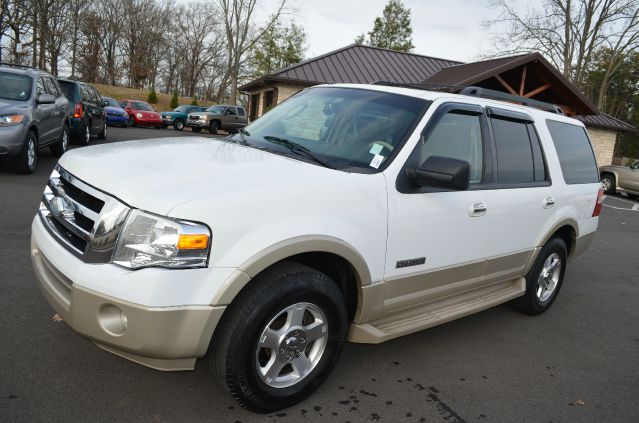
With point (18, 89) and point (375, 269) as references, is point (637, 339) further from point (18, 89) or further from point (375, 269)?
point (18, 89)

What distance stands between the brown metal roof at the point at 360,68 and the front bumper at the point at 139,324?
20040 mm

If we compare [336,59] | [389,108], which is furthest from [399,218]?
[336,59]

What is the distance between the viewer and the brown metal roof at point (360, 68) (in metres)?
22.2

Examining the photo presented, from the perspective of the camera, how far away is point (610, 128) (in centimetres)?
2603

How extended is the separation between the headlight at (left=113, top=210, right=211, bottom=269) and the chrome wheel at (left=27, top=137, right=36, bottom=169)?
765cm

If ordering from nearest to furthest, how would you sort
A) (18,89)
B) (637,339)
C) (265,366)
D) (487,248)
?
(265,366)
(487,248)
(637,339)
(18,89)

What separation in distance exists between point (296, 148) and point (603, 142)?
28328 mm

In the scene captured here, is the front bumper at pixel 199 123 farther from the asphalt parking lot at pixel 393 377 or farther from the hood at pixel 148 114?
the asphalt parking lot at pixel 393 377

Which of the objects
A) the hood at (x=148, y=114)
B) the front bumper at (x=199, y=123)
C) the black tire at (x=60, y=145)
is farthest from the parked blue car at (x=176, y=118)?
the black tire at (x=60, y=145)

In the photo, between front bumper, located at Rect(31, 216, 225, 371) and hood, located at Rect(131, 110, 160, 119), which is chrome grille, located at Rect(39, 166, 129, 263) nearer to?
front bumper, located at Rect(31, 216, 225, 371)

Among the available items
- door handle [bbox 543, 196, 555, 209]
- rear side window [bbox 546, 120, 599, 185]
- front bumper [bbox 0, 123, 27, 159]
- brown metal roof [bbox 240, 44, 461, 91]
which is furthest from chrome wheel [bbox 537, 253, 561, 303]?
brown metal roof [bbox 240, 44, 461, 91]

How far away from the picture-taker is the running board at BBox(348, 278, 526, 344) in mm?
3064

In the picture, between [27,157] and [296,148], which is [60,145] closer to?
[27,157]

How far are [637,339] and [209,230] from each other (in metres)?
4.33
